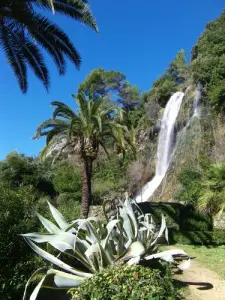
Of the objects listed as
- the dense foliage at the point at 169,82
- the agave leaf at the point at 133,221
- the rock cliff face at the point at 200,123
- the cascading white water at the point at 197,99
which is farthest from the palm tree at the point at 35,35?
the dense foliage at the point at 169,82

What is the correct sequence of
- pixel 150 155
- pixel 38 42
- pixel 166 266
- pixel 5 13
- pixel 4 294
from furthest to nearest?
pixel 150 155 < pixel 38 42 < pixel 5 13 < pixel 166 266 < pixel 4 294

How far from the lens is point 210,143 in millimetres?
28812

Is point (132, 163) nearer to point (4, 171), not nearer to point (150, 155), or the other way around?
point (150, 155)

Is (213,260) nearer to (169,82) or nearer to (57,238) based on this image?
(57,238)

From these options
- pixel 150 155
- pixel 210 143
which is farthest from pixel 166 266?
pixel 150 155

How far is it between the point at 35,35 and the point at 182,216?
1033 cm

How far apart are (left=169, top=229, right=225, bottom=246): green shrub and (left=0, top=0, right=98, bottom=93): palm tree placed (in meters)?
8.10

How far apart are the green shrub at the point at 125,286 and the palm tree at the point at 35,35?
6.96m

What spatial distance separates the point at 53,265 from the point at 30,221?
1.14 metres

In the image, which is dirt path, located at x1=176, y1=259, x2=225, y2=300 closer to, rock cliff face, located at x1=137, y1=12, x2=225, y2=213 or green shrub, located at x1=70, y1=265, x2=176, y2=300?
green shrub, located at x1=70, y1=265, x2=176, y2=300

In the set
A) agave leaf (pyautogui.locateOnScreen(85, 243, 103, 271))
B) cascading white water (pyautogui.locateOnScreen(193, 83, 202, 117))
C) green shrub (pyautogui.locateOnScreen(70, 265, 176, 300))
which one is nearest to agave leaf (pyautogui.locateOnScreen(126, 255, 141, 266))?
agave leaf (pyautogui.locateOnScreen(85, 243, 103, 271))

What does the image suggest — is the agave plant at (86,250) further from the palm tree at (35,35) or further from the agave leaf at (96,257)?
the palm tree at (35,35)

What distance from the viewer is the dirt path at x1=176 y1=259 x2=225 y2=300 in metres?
6.26

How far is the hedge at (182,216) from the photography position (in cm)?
1552
